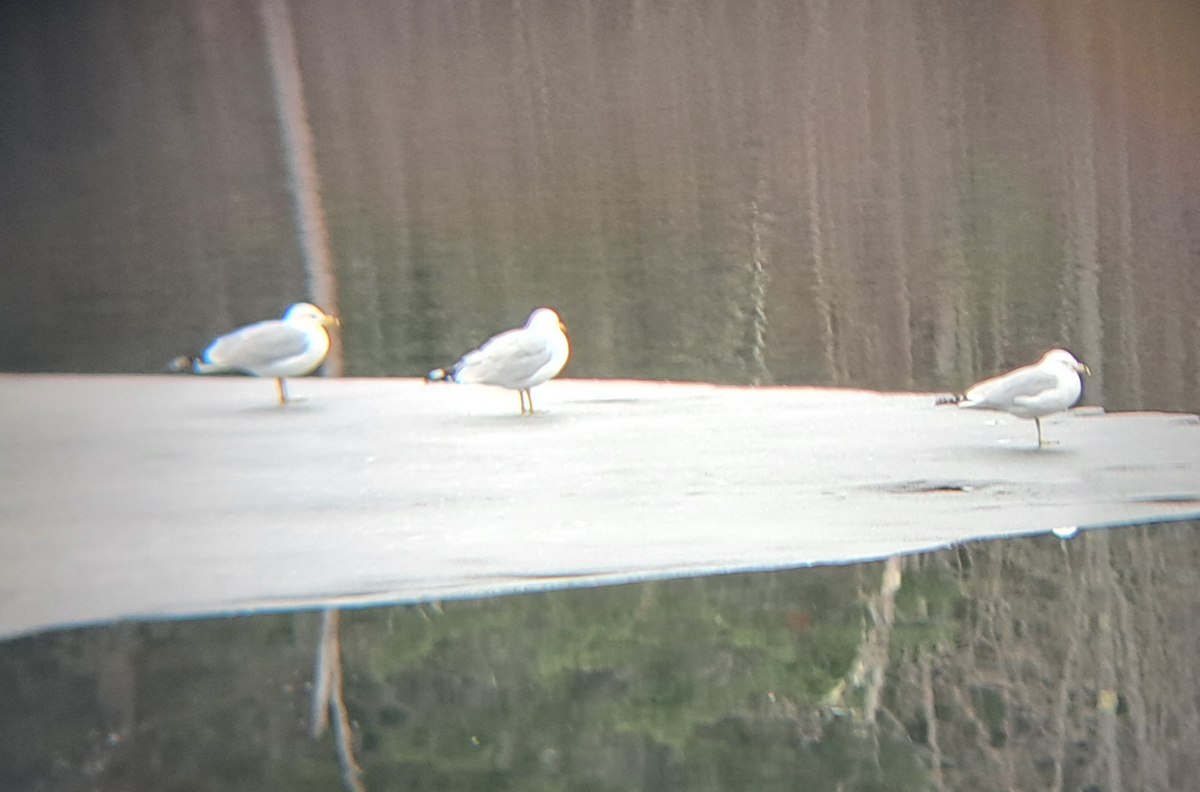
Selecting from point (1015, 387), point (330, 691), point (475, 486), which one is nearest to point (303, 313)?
point (475, 486)

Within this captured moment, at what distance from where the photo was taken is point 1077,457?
52.1 inches

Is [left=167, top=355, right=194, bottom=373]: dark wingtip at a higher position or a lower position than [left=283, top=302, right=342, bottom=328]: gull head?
lower

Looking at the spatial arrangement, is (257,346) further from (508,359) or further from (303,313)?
(508,359)

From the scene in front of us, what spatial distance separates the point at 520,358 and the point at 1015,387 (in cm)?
64

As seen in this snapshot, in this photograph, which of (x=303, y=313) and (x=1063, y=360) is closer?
(x=303, y=313)

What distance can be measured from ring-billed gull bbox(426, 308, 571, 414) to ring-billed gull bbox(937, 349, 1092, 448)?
514mm

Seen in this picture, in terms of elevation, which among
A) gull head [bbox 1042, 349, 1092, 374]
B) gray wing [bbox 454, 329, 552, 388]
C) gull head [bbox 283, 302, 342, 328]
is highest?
gull head [bbox 283, 302, 342, 328]

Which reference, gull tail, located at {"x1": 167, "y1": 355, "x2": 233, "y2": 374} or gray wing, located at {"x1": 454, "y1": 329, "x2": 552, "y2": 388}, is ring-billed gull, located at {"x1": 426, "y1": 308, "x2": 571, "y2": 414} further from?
gull tail, located at {"x1": 167, "y1": 355, "x2": 233, "y2": 374}

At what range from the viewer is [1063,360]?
1.35m

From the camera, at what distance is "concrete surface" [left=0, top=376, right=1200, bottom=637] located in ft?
3.63

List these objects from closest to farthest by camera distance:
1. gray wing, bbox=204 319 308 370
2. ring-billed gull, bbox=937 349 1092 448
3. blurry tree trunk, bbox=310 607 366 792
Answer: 1. blurry tree trunk, bbox=310 607 366 792
2. gray wing, bbox=204 319 308 370
3. ring-billed gull, bbox=937 349 1092 448

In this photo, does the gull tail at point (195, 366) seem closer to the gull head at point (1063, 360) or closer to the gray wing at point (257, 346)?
the gray wing at point (257, 346)

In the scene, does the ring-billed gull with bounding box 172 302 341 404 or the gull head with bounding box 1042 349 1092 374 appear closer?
the ring-billed gull with bounding box 172 302 341 404

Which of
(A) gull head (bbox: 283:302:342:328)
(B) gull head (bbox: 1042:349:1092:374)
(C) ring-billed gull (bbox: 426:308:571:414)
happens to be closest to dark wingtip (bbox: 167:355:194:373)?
(A) gull head (bbox: 283:302:342:328)
